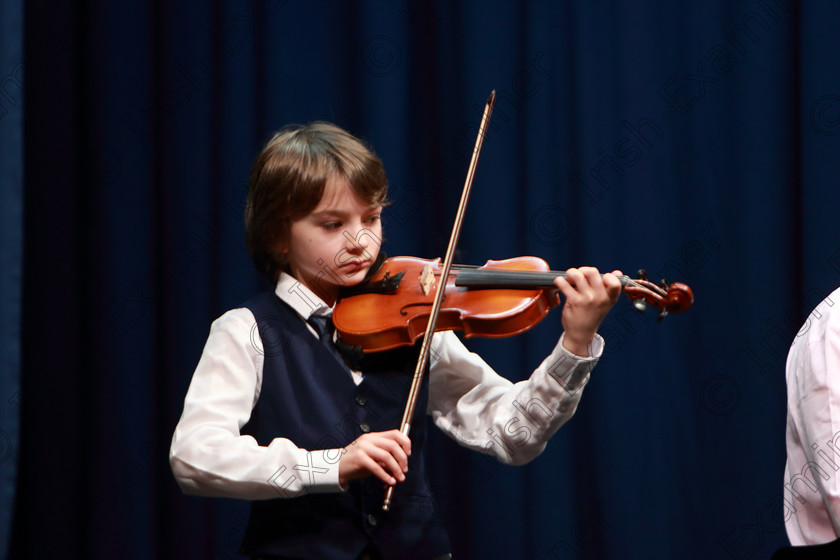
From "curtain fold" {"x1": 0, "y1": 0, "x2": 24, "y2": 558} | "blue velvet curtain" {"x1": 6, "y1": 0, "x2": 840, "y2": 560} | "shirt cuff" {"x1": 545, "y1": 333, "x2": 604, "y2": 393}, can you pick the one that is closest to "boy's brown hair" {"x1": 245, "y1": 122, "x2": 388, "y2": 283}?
"shirt cuff" {"x1": 545, "y1": 333, "x2": 604, "y2": 393}

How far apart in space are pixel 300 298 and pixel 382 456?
355mm

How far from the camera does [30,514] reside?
2.10 m

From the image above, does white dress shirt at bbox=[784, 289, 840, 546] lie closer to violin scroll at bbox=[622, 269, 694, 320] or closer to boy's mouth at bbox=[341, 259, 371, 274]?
violin scroll at bbox=[622, 269, 694, 320]

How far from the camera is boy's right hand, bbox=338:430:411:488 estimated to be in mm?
1095

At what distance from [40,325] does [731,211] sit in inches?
62.0

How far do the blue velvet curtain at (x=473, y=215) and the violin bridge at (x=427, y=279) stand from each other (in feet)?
2.06

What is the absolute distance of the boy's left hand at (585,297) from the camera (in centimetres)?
124

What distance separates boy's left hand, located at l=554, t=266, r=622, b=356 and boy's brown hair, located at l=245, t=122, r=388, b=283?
331 mm

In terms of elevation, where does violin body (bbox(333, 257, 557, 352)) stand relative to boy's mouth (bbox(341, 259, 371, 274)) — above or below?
below

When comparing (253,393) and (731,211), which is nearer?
(253,393)

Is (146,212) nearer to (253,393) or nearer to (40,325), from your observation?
(40,325)

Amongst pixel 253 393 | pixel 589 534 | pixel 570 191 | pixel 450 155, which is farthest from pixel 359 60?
pixel 589 534

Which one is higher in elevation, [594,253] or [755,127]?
[755,127]

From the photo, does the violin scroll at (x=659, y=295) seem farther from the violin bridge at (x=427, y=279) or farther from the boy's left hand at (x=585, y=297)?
the violin bridge at (x=427, y=279)
